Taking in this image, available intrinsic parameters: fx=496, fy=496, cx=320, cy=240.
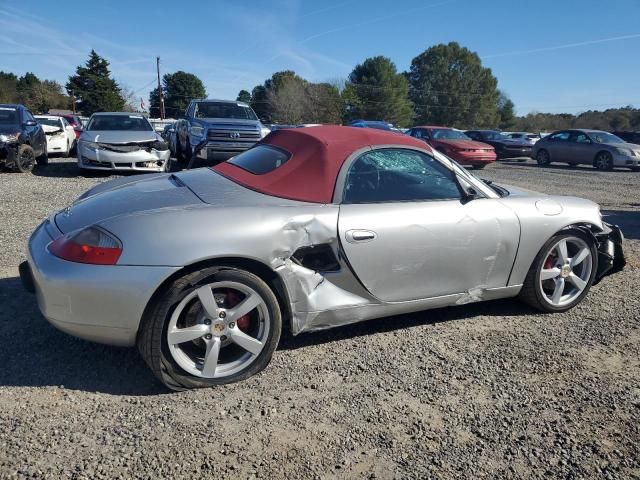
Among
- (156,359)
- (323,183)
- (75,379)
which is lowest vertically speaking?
(75,379)

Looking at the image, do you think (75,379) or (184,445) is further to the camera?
(75,379)

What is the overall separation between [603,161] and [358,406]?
17956mm

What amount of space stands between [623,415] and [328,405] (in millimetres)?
1566

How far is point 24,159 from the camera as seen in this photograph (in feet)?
35.9

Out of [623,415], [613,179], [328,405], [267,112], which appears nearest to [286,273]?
[328,405]

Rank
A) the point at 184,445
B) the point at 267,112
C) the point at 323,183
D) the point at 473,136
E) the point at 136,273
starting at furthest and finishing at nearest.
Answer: the point at 267,112, the point at 473,136, the point at 323,183, the point at 136,273, the point at 184,445

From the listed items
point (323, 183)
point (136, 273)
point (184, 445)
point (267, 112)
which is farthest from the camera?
point (267, 112)

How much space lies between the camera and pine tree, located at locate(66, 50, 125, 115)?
226 feet

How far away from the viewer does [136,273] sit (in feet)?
8.20

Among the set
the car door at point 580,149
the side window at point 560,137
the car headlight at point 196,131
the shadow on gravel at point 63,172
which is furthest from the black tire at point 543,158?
the shadow on gravel at point 63,172

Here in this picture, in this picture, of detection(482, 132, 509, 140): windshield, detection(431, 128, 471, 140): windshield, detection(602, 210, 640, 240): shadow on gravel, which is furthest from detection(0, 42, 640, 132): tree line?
detection(602, 210, 640, 240): shadow on gravel

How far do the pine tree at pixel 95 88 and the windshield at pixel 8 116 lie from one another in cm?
6267

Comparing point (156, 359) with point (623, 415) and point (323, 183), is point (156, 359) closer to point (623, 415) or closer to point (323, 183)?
point (323, 183)

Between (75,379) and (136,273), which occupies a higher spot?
(136,273)
